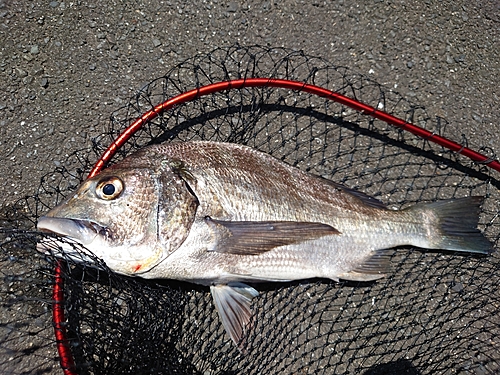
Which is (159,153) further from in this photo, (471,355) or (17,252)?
(471,355)

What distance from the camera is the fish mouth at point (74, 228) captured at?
6.06ft

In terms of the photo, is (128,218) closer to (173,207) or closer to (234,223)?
(173,207)

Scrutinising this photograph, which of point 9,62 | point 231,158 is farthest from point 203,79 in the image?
point 9,62

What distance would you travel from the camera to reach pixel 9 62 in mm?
2693

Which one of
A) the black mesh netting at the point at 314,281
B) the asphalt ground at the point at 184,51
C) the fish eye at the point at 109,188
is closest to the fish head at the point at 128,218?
the fish eye at the point at 109,188

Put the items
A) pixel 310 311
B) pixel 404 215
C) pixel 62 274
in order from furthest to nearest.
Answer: pixel 310 311, pixel 404 215, pixel 62 274

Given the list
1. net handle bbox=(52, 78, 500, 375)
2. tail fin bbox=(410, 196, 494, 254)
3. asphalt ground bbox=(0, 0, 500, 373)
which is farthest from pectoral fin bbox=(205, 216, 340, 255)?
asphalt ground bbox=(0, 0, 500, 373)

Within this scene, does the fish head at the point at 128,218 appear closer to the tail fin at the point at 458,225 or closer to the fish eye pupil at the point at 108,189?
the fish eye pupil at the point at 108,189

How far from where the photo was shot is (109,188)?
1.96m

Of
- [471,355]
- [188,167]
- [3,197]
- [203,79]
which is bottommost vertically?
[471,355]

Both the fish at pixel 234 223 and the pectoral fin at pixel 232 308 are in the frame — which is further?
the pectoral fin at pixel 232 308

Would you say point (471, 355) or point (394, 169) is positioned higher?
point (394, 169)

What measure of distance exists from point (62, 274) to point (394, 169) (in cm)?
214

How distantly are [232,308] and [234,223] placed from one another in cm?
54
